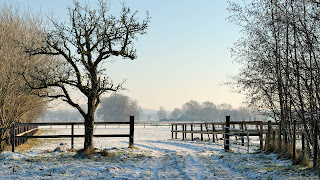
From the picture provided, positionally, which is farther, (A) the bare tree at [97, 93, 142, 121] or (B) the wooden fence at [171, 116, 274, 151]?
(A) the bare tree at [97, 93, 142, 121]

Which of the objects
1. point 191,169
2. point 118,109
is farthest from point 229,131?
point 118,109

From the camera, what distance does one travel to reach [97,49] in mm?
13648

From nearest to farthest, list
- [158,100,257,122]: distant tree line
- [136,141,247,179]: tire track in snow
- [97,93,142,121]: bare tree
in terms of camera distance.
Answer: [136,141,247,179]: tire track in snow → [97,93,142,121]: bare tree → [158,100,257,122]: distant tree line

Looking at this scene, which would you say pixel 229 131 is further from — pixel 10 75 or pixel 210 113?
pixel 210 113

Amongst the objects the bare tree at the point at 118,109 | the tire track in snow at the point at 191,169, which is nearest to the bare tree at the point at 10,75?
the tire track in snow at the point at 191,169

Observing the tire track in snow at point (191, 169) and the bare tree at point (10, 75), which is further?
the bare tree at point (10, 75)

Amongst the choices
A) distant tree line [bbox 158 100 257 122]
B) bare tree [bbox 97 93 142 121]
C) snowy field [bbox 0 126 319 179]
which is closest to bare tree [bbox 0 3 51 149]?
snowy field [bbox 0 126 319 179]

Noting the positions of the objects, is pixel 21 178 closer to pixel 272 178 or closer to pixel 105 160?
pixel 105 160

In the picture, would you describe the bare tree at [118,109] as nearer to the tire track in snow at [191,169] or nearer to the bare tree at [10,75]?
the bare tree at [10,75]

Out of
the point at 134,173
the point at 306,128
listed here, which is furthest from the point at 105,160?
the point at 306,128

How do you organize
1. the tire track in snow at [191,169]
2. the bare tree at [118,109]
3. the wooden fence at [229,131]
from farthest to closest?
1. the bare tree at [118,109]
2. the wooden fence at [229,131]
3. the tire track in snow at [191,169]

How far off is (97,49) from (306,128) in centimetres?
883

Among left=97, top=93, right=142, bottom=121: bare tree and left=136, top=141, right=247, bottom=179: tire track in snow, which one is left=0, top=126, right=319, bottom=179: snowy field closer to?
left=136, top=141, right=247, bottom=179: tire track in snow

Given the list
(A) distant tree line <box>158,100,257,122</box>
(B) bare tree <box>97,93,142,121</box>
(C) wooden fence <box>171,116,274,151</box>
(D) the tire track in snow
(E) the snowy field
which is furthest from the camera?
(A) distant tree line <box>158,100,257,122</box>
